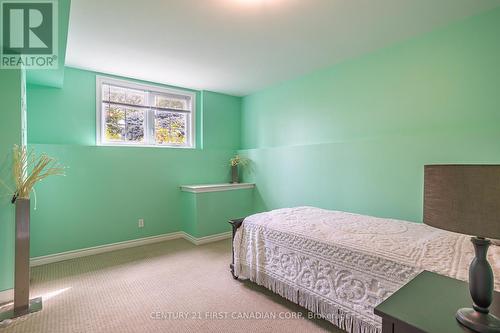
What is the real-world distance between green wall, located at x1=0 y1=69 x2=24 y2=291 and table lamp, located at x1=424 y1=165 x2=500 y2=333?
296 cm

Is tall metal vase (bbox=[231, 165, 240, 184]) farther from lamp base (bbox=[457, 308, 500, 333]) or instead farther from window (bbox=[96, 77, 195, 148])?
lamp base (bbox=[457, 308, 500, 333])

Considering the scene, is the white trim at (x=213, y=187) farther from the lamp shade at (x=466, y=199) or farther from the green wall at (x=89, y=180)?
the lamp shade at (x=466, y=199)

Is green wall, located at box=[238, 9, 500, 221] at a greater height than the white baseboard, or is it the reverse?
green wall, located at box=[238, 9, 500, 221]

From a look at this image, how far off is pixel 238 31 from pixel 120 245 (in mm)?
3174

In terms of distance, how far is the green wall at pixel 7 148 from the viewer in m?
A: 2.08

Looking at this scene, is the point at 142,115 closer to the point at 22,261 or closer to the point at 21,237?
the point at 21,237

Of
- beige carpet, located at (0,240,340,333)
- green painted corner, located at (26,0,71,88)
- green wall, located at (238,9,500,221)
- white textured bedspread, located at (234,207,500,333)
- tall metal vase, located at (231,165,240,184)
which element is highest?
green painted corner, located at (26,0,71,88)

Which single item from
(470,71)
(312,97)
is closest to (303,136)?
(312,97)

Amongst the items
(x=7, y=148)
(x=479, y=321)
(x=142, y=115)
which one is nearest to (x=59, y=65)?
(x=7, y=148)

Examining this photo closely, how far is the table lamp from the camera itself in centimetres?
68

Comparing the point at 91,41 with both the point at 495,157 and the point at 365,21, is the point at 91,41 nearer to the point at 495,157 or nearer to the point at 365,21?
the point at 365,21

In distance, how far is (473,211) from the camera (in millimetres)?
697

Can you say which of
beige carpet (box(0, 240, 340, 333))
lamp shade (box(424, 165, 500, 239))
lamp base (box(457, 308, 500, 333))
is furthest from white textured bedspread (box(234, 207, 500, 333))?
lamp shade (box(424, 165, 500, 239))

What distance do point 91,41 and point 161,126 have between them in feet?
5.35
